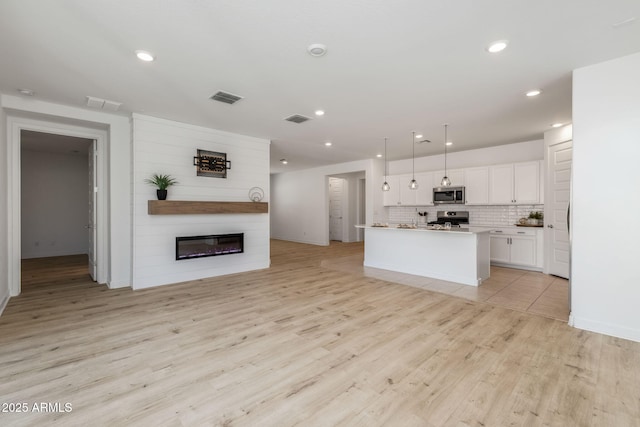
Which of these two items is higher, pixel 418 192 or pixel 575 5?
pixel 575 5

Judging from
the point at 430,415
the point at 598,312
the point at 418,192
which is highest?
the point at 418,192

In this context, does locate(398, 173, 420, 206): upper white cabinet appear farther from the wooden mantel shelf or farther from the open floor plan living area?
the wooden mantel shelf

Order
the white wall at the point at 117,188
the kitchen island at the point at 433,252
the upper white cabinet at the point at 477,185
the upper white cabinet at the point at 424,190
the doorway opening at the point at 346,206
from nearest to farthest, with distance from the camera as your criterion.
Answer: the white wall at the point at 117,188
the kitchen island at the point at 433,252
the upper white cabinet at the point at 477,185
the upper white cabinet at the point at 424,190
the doorway opening at the point at 346,206

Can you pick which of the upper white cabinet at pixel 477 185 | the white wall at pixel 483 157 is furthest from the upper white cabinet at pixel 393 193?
the upper white cabinet at pixel 477 185

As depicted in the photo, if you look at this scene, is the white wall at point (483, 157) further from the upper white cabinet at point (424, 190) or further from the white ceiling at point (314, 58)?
the white ceiling at point (314, 58)

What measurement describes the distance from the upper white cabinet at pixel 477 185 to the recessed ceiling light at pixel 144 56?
642 centimetres

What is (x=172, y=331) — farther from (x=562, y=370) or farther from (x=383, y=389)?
(x=562, y=370)

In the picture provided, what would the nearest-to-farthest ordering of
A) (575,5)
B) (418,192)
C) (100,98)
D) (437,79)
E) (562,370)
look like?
(575,5) → (562,370) → (437,79) → (100,98) → (418,192)

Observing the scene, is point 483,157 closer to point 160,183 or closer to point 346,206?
point 346,206

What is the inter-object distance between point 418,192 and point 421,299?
4.20 meters

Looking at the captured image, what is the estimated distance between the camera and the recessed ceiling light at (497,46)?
8.16 ft

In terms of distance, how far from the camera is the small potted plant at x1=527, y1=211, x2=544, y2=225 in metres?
5.80

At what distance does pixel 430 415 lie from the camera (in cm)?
173

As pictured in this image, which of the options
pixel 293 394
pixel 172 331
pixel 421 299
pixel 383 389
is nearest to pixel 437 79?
pixel 421 299
